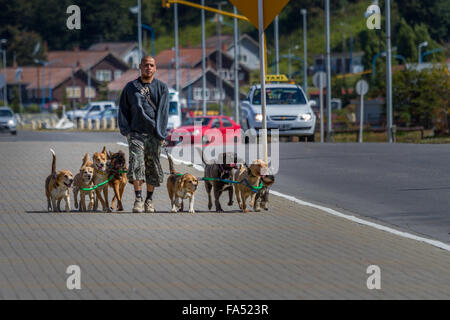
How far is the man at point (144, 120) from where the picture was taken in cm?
1313

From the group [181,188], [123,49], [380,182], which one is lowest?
[380,182]

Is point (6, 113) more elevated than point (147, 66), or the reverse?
point (147, 66)

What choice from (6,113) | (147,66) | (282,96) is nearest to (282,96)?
(282,96)

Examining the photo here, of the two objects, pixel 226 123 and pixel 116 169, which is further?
pixel 226 123

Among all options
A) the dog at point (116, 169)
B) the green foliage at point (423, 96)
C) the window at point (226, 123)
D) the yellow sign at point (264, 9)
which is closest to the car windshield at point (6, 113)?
the window at point (226, 123)

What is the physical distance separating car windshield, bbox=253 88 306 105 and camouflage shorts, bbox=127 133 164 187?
20.2 meters

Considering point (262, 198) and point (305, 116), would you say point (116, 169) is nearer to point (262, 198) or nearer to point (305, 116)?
point (262, 198)

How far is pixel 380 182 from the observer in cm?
1847

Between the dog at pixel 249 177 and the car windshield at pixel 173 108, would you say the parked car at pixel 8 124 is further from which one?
the dog at pixel 249 177

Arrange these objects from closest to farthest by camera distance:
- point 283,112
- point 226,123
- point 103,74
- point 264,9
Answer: point 264,9
point 283,112
point 226,123
point 103,74

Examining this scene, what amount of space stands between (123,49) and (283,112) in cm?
13705

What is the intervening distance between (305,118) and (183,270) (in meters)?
24.0

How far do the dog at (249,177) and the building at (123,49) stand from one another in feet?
498

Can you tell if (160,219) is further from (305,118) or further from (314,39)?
(314,39)
